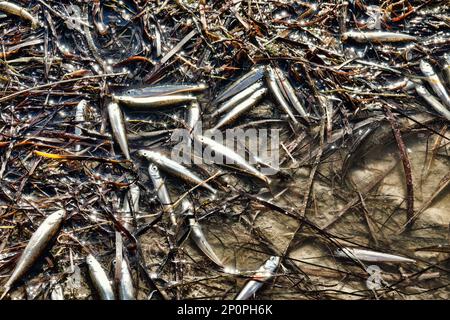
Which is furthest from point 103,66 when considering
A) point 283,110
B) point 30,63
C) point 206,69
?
point 283,110

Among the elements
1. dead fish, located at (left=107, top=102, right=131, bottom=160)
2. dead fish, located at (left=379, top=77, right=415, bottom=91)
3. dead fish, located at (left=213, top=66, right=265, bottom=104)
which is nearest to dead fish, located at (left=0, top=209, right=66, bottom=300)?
dead fish, located at (left=107, top=102, right=131, bottom=160)

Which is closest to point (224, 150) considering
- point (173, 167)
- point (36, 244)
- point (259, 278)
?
point (173, 167)

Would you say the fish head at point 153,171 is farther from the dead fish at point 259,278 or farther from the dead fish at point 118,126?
the dead fish at point 259,278

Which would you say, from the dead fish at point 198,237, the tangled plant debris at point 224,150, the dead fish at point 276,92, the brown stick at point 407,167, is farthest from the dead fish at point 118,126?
the brown stick at point 407,167

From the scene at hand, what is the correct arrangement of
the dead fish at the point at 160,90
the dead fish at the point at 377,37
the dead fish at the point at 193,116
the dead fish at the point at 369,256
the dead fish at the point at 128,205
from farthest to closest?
the dead fish at the point at 377,37, the dead fish at the point at 160,90, the dead fish at the point at 193,116, the dead fish at the point at 128,205, the dead fish at the point at 369,256

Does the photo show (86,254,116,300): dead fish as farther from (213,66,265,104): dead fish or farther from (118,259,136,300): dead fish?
(213,66,265,104): dead fish

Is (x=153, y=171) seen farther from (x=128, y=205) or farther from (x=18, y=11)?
(x=18, y=11)

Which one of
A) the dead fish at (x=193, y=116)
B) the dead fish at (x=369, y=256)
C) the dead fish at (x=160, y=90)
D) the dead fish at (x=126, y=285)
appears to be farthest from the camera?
the dead fish at (x=160, y=90)

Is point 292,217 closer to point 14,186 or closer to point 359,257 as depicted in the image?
point 359,257
